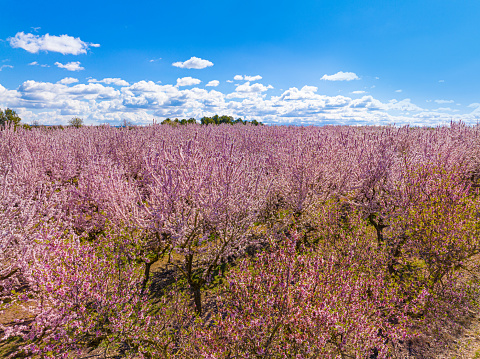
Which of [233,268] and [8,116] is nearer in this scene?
[233,268]

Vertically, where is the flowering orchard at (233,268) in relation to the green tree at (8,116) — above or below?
below

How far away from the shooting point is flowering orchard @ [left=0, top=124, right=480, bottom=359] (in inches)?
173

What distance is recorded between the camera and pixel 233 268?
6176 mm

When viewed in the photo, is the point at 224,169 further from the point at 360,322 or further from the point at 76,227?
the point at 76,227

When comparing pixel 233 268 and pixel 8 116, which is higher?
pixel 8 116

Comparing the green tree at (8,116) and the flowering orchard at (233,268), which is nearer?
the flowering orchard at (233,268)

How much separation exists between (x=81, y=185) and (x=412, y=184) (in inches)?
476

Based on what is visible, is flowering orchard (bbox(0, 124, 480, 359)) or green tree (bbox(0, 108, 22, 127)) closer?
flowering orchard (bbox(0, 124, 480, 359))

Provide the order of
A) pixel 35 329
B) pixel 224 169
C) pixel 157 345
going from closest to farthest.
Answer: pixel 35 329 < pixel 157 345 < pixel 224 169

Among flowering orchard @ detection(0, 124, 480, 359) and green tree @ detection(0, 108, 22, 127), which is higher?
green tree @ detection(0, 108, 22, 127)

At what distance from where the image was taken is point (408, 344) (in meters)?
6.52

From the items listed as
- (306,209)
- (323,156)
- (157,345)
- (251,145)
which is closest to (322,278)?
(157,345)

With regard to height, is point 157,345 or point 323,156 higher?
point 323,156

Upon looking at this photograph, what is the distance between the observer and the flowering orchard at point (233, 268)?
439 centimetres
